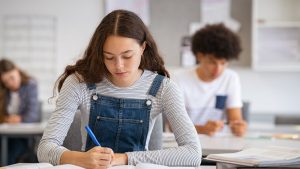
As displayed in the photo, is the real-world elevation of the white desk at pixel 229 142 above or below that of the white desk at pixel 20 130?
above

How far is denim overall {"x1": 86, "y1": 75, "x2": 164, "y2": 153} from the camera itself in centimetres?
189

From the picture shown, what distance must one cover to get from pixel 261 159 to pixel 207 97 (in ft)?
4.82

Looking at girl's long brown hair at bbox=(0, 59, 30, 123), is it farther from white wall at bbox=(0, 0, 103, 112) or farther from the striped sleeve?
the striped sleeve

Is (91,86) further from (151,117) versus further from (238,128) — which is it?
(238,128)

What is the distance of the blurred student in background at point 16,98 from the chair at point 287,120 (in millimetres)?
1984

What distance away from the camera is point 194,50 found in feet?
10.2

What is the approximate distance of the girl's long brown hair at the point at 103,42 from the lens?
1839 millimetres

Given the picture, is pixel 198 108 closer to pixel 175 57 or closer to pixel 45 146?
pixel 45 146

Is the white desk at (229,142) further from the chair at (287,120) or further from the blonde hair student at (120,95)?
the chair at (287,120)

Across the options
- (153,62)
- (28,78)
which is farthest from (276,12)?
(153,62)

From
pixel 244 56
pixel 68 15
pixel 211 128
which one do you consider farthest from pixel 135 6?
pixel 211 128

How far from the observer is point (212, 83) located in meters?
3.05

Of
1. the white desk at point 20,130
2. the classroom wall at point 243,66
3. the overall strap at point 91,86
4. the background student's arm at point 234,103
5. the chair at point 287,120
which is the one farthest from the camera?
the classroom wall at point 243,66

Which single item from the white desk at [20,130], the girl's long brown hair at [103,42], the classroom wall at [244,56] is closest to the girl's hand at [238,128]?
the girl's long brown hair at [103,42]
